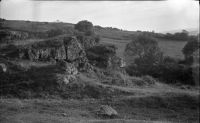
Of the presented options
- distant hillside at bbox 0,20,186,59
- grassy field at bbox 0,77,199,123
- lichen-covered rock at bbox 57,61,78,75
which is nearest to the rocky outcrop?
grassy field at bbox 0,77,199,123

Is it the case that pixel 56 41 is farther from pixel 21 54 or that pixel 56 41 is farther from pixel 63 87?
pixel 63 87

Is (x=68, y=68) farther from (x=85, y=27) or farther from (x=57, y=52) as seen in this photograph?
(x=85, y=27)

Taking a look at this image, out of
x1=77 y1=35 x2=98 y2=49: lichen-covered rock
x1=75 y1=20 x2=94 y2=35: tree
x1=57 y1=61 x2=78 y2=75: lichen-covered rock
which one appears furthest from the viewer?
x1=75 y1=20 x2=94 y2=35: tree

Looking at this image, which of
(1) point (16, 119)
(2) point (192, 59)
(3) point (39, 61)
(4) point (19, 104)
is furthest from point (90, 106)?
(2) point (192, 59)

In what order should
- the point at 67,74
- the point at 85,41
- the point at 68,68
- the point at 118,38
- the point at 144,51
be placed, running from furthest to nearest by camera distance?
the point at 118,38 → the point at 144,51 → the point at 85,41 → the point at 68,68 → the point at 67,74

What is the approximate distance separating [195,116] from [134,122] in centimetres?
636

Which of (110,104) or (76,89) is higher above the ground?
(76,89)

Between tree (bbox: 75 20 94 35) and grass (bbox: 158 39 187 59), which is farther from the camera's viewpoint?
grass (bbox: 158 39 187 59)

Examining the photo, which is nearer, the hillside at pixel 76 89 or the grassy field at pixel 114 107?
the grassy field at pixel 114 107

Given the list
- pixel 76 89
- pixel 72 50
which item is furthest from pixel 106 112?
pixel 72 50

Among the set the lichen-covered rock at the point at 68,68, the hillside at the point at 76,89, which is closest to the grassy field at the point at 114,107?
the hillside at the point at 76,89

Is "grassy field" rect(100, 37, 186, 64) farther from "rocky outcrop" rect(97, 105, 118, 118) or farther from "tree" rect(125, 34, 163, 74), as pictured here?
"rocky outcrop" rect(97, 105, 118, 118)

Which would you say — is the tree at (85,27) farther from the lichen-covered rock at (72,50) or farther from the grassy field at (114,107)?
the grassy field at (114,107)

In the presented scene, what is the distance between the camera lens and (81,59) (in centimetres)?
2828
